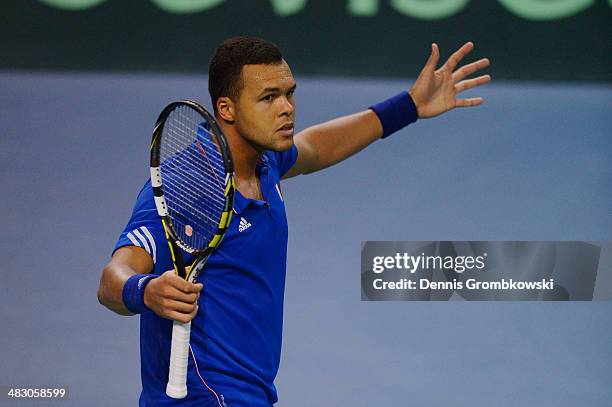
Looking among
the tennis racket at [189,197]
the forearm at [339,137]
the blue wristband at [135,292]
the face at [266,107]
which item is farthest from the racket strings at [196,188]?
the forearm at [339,137]

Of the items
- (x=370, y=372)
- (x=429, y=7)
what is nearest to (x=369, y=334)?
(x=370, y=372)

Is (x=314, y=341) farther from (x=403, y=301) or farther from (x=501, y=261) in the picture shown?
(x=501, y=261)

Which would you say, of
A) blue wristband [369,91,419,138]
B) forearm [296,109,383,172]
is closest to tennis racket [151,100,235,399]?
forearm [296,109,383,172]

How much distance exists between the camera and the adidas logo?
3465 millimetres

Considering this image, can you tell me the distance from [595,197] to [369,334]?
1467 mm

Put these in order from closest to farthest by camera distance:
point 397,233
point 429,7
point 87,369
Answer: point 87,369 < point 397,233 < point 429,7

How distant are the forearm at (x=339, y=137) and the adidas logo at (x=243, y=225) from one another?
83 centimetres

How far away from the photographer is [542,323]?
5949 mm

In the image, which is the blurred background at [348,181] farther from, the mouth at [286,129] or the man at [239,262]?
the mouth at [286,129]

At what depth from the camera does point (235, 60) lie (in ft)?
11.5

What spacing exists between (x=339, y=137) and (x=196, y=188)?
103 cm

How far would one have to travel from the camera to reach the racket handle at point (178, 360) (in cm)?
323

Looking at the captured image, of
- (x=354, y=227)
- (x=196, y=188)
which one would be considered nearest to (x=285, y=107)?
(x=196, y=188)

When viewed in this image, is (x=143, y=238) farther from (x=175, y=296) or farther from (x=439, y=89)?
(x=439, y=89)
